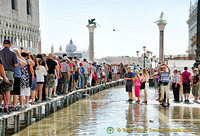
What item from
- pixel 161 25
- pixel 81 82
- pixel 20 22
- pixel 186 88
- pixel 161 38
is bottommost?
pixel 186 88

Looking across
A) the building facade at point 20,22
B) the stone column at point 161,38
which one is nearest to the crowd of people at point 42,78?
the stone column at point 161,38

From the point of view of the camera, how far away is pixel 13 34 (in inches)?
2813

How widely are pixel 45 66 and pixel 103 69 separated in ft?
48.0

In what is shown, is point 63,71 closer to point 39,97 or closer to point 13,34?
→ point 39,97

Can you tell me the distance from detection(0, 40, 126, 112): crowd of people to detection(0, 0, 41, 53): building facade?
4744 cm

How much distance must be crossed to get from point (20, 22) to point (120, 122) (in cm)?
6462

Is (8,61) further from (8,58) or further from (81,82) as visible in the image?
(81,82)

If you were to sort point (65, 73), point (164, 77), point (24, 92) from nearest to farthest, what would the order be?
point (24, 92)
point (164, 77)
point (65, 73)

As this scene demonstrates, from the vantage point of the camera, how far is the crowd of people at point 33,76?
905 centimetres

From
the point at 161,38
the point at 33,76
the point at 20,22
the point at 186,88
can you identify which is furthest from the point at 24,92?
the point at 20,22

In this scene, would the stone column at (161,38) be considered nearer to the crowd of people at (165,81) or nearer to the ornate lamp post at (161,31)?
the ornate lamp post at (161,31)

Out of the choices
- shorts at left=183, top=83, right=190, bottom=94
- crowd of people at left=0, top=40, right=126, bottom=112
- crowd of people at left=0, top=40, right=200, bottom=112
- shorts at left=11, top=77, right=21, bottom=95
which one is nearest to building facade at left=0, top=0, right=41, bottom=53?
crowd of people at left=0, top=40, right=200, bottom=112

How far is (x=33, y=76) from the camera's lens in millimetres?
11070

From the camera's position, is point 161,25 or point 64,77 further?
point 161,25
